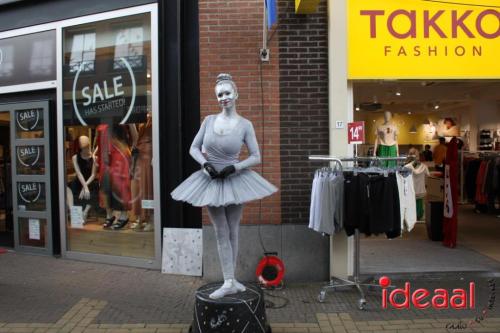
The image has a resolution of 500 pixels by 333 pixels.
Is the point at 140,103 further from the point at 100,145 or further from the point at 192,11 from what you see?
the point at 192,11

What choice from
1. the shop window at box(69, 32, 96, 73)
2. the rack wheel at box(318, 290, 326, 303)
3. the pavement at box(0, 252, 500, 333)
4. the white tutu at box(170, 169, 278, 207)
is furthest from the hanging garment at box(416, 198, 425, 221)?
the shop window at box(69, 32, 96, 73)

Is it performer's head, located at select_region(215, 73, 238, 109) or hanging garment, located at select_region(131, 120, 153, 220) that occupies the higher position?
performer's head, located at select_region(215, 73, 238, 109)

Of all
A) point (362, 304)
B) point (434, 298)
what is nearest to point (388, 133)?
point (434, 298)

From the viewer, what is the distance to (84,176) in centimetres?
795

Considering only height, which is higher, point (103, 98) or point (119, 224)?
point (103, 98)

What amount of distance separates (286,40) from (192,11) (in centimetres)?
146

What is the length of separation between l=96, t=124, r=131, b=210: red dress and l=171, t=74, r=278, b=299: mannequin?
3112mm

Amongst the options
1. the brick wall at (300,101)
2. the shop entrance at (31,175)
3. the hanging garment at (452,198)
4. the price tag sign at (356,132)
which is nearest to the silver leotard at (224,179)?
the price tag sign at (356,132)

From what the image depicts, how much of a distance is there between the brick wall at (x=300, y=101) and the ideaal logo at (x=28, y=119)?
4.14 meters

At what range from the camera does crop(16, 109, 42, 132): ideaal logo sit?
8227 millimetres

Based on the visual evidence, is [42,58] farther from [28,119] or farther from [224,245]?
[224,245]

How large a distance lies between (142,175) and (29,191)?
2.25 metres

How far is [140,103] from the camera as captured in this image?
7398mm

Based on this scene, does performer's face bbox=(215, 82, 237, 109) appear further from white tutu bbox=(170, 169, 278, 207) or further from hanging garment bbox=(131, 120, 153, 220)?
hanging garment bbox=(131, 120, 153, 220)
